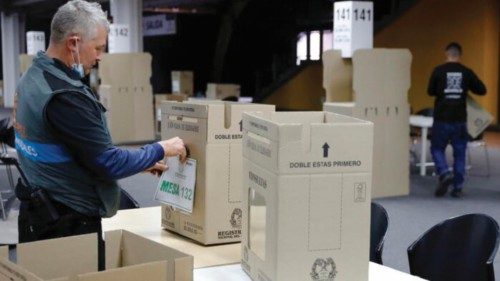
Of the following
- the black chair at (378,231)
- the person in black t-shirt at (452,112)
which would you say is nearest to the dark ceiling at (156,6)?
the person in black t-shirt at (452,112)

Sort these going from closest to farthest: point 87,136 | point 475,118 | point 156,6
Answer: point 87,136, point 475,118, point 156,6

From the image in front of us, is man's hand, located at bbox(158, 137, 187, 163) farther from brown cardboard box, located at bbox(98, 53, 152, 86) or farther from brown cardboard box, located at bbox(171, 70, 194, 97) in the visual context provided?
brown cardboard box, located at bbox(171, 70, 194, 97)

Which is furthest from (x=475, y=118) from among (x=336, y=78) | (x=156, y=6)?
(x=156, y=6)

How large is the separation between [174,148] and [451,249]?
3.88 ft

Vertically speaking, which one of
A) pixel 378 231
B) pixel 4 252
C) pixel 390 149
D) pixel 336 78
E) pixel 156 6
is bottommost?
pixel 390 149

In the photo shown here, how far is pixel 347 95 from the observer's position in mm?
6707

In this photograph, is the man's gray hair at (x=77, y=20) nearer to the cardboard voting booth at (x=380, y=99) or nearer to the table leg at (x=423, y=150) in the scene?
the cardboard voting booth at (x=380, y=99)

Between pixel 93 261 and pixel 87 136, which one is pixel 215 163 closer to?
pixel 87 136

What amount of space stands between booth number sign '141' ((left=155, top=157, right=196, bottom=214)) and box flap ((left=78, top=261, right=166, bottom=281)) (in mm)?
772

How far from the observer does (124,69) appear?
1010cm

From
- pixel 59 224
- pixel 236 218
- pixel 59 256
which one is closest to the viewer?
pixel 59 256

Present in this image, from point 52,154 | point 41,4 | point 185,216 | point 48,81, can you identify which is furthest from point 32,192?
point 41,4

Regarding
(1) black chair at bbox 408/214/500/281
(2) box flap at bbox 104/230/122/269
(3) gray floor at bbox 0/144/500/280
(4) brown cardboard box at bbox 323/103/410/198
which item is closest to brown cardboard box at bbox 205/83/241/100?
(3) gray floor at bbox 0/144/500/280

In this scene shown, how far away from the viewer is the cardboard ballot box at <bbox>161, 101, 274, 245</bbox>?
6.79 ft
